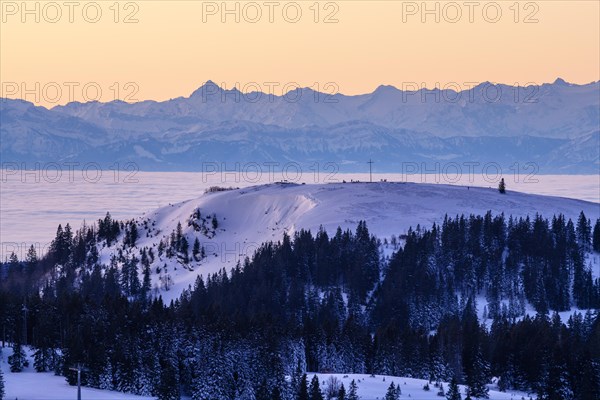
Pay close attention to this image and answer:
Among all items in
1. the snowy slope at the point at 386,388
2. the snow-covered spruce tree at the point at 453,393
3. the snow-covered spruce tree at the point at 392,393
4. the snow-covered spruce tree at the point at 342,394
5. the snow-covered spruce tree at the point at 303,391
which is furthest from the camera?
the snowy slope at the point at 386,388

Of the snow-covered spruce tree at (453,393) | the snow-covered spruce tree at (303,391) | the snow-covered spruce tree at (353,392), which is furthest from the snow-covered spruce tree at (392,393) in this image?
the snow-covered spruce tree at (303,391)

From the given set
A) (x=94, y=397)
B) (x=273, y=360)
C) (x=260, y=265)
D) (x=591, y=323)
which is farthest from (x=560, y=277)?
(x=94, y=397)

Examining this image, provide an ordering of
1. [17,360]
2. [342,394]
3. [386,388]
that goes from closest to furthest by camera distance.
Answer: [342,394] → [386,388] → [17,360]

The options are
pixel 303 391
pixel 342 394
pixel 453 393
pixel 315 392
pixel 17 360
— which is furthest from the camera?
pixel 17 360

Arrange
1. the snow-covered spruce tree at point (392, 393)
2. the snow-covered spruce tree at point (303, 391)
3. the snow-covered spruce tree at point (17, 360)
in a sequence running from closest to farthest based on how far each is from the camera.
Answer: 1. the snow-covered spruce tree at point (392, 393)
2. the snow-covered spruce tree at point (303, 391)
3. the snow-covered spruce tree at point (17, 360)

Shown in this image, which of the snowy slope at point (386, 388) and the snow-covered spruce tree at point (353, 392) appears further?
the snowy slope at point (386, 388)

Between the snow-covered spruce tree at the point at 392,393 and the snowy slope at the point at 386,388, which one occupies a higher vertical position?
the snow-covered spruce tree at the point at 392,393

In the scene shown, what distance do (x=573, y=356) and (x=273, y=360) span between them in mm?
31857

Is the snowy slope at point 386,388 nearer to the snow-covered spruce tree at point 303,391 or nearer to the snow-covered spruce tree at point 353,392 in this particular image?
the snow-covered spruce tree at point 353,392

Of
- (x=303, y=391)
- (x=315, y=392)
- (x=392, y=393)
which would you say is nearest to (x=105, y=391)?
(x=303, y=391)

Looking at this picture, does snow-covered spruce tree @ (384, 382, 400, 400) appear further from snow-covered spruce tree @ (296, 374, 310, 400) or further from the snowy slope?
snow-covered spruce tree @ (296, 374, 310, 400)

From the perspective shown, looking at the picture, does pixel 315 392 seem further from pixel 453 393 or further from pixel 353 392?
pixel 453 393

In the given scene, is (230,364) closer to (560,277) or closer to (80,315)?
(80,315)

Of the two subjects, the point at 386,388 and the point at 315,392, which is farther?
the point at 386,388
